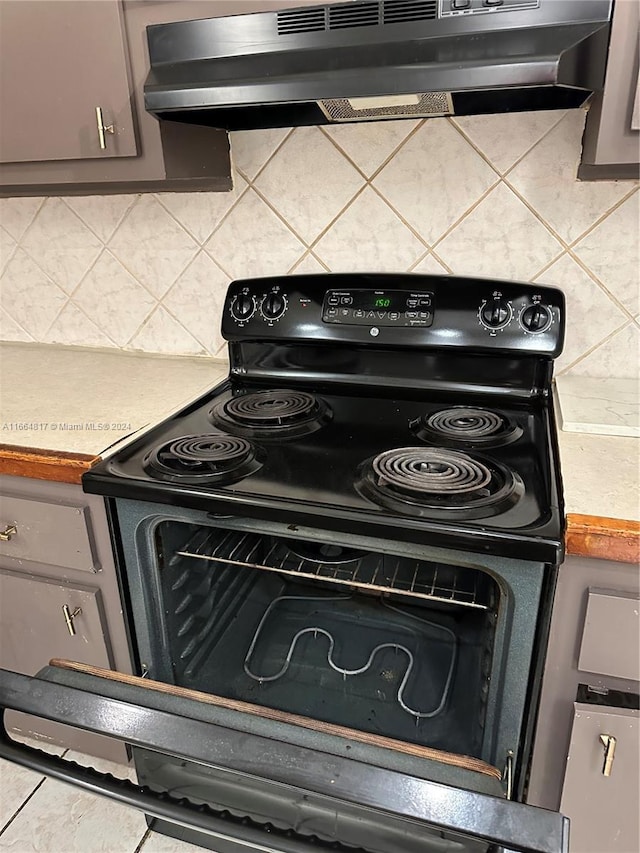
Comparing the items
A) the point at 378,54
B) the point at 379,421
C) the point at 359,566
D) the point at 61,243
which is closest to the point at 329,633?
the point at 359,566

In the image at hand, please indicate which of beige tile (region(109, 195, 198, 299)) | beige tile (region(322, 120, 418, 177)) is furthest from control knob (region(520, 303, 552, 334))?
beige tile (region(109, 195, 198, 299))

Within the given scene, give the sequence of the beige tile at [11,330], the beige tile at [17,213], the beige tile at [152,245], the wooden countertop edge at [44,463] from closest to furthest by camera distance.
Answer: the wooden countertop edge at [44,463]
the beige tile at [152,245]
the beige tile at [17,213]
the beige tile at [11,330]

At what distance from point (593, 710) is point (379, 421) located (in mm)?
598

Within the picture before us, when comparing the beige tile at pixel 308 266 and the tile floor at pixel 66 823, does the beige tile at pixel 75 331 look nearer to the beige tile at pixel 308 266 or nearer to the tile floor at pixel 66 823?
the beige tile at pixel 308 266

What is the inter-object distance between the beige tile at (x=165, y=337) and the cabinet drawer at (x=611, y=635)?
3.69 ft

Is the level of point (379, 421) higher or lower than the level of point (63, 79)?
lower

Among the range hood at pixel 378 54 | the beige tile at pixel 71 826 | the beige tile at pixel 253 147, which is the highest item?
the range hood at pixel 378 54

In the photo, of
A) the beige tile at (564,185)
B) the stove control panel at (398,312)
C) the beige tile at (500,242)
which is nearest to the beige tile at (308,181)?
the stove control panel at (398,312)

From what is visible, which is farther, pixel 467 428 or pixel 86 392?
pixel 86 392

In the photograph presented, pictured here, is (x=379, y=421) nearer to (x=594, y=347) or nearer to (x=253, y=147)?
(x=594, y=347)

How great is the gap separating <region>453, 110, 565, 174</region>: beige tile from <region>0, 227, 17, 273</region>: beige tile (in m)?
1.22

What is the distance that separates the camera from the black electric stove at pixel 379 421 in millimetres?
868

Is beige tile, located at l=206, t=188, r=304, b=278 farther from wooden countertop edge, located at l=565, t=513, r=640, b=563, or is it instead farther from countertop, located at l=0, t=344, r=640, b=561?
wooden countertop edge, located at l=565, t=513, r=640, b=563

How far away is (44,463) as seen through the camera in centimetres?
105
